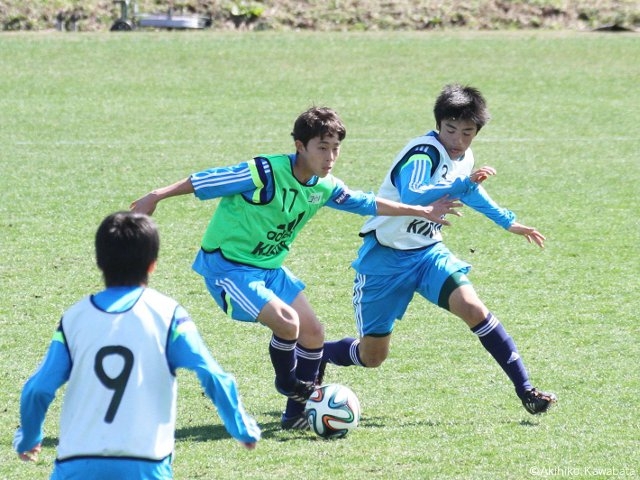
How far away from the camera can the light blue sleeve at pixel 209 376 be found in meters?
3.79

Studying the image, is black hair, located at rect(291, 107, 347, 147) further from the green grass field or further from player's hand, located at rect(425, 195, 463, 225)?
the green grass field

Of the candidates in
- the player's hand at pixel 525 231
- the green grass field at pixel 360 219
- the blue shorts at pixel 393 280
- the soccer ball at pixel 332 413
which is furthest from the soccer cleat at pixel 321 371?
the player's hand at pixel 525 231

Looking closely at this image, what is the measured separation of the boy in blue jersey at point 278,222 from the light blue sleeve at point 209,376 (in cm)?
216

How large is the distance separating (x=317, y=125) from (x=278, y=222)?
0.56 meters

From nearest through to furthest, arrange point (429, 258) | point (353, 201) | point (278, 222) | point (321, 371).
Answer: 1. point (278, 222)
2. point (353, 201)
3. point (429, 258)
4. point (321, 371)

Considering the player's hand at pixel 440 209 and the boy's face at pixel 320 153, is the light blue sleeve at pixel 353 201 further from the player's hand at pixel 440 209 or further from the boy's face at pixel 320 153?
the player's hand at pixel 440 209

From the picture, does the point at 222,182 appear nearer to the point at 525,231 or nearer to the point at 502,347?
the point at 502,347

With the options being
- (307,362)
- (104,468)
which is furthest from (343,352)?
(104,468)

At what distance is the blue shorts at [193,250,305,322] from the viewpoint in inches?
238

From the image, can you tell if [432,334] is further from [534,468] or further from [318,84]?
[318,84]

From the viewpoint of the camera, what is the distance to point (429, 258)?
6590 millimetres

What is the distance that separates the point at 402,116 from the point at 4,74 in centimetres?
662

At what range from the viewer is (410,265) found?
21.6 feet

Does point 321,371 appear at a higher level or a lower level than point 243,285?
lower
